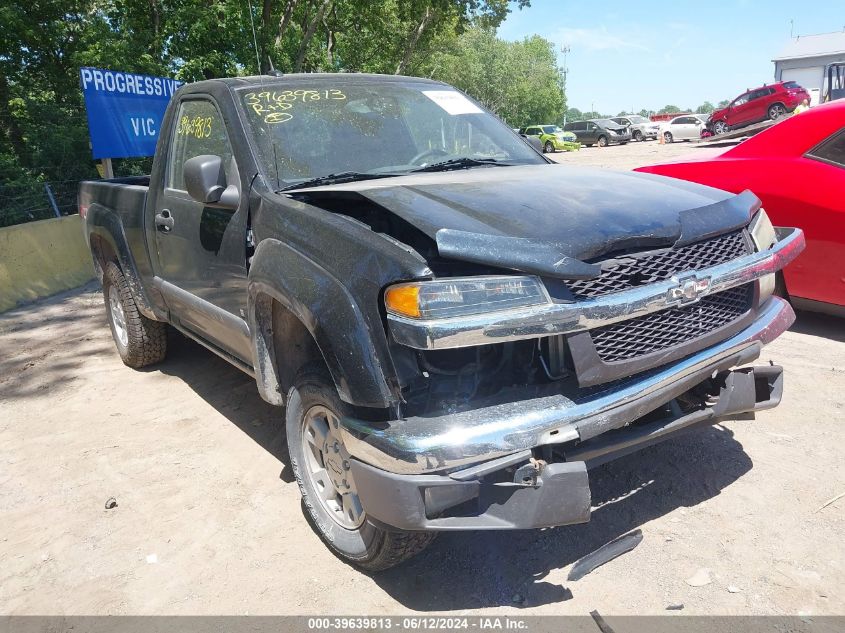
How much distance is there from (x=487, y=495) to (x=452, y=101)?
2.67m

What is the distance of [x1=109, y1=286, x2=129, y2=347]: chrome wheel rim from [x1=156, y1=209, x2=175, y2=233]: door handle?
139cm

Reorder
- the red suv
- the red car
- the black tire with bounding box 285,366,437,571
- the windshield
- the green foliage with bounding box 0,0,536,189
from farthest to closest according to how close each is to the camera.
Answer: the red suv → the green foliage with bounding box 0,0,536,189 → the red car → the windshield → the black tire with bounding box 285,366,437,571

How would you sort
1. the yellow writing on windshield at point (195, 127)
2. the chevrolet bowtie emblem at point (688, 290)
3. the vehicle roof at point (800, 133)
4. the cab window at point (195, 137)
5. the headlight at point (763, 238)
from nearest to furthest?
the chevrolet bowtie emblem at point (688, 290) < the headlight at point (763, 238) < the cab window at point (195, 137) < the yellow writing on windshield at point (195, 127) < the vehicle roof at point (800, 133)

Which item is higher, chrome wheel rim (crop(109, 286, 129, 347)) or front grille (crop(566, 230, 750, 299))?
front grille (crop(566, 230, 750, 299))

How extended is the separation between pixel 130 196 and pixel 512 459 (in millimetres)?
3657

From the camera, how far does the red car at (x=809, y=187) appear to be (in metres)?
4.63

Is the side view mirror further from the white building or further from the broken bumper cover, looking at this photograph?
the white building

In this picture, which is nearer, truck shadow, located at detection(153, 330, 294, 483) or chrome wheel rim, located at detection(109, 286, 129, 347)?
truck shadow, located at detection(153, 330, 294, 483)

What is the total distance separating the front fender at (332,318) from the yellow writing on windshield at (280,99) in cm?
85

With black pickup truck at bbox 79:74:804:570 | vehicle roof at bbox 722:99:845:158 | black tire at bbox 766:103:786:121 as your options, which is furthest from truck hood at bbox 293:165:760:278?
black tire at bbox 766:103:786:121

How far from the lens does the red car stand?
15.2 ft

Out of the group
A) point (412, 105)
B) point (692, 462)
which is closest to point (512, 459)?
point (692, 462)

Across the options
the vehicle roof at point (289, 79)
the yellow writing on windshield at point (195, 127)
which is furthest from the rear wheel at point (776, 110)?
the yellow writing on windshield at point (195, 127)

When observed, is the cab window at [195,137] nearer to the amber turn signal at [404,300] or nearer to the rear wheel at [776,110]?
the amber turn signal at [404,300]
